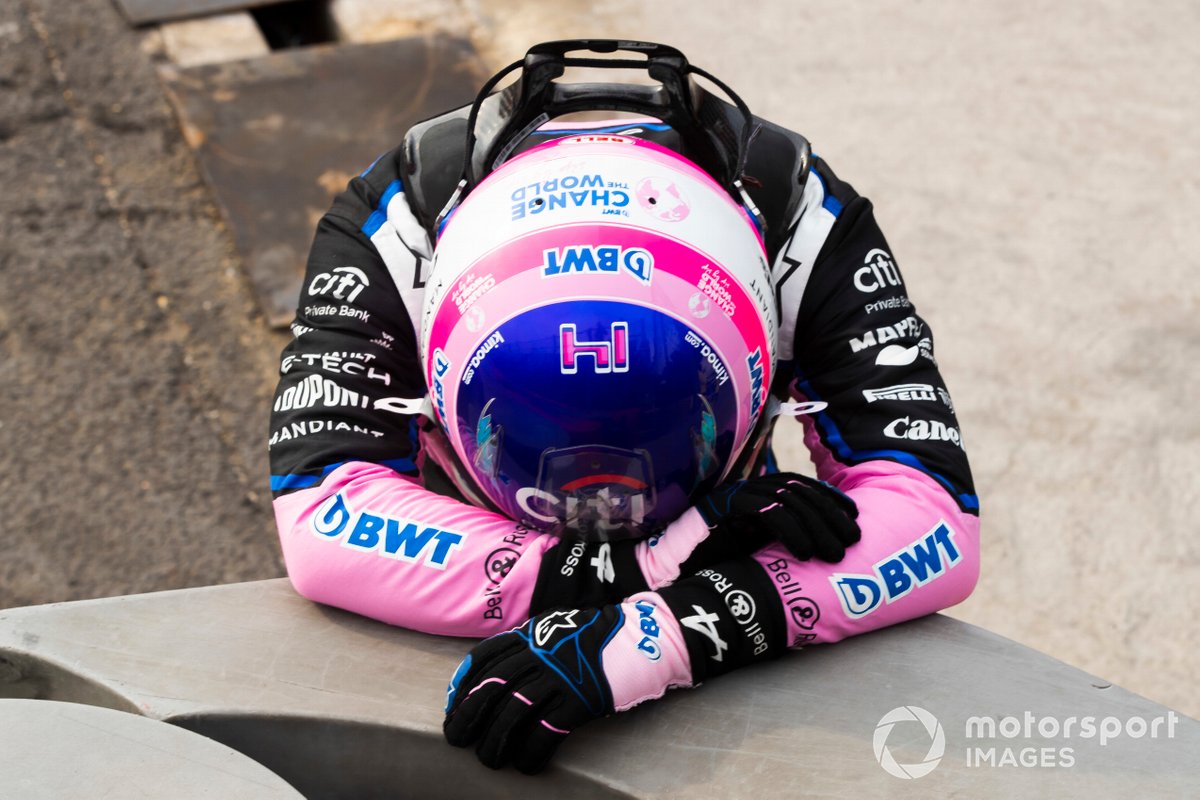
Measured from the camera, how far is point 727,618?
1.52 meters

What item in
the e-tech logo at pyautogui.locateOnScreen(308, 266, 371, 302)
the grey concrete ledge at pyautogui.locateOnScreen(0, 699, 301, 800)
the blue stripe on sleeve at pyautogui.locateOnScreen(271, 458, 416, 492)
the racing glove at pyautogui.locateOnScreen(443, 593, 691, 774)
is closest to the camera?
the grey concrete ledge at pyautogui.locateOnScreen(0, 699, 301, 800)

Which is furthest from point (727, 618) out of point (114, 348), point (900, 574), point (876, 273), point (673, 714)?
point (114, 348)

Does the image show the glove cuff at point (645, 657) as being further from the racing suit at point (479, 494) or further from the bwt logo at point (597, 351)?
the bwt logo at point (597, 351)

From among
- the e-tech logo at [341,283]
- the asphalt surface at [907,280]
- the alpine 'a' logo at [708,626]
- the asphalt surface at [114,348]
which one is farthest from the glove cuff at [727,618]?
the asphalt surface at [114,348]

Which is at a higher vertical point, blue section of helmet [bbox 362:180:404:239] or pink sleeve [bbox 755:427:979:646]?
blue section of helmet [bbox 362:180:404:239]

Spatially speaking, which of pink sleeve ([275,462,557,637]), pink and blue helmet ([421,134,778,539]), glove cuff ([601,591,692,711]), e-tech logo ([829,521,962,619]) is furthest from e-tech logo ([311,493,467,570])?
e-tech logo ([829,521,962,619])

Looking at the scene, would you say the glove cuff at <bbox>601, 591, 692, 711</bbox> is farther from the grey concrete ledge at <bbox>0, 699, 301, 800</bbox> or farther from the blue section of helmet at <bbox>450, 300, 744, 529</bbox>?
the grey concrete ledge at <bbox>0, 699, 301, 800</bbox>

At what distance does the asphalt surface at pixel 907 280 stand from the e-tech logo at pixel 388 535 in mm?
1322

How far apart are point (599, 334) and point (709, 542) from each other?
1.05 ft

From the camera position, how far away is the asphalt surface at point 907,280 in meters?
2.84

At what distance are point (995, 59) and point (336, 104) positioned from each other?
7.38 feet

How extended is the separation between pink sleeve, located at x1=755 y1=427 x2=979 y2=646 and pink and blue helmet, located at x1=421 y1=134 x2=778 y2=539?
0.19m

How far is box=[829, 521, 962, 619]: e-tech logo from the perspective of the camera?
157 cm

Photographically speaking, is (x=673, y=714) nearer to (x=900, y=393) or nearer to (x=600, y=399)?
(x=600, y=399)
